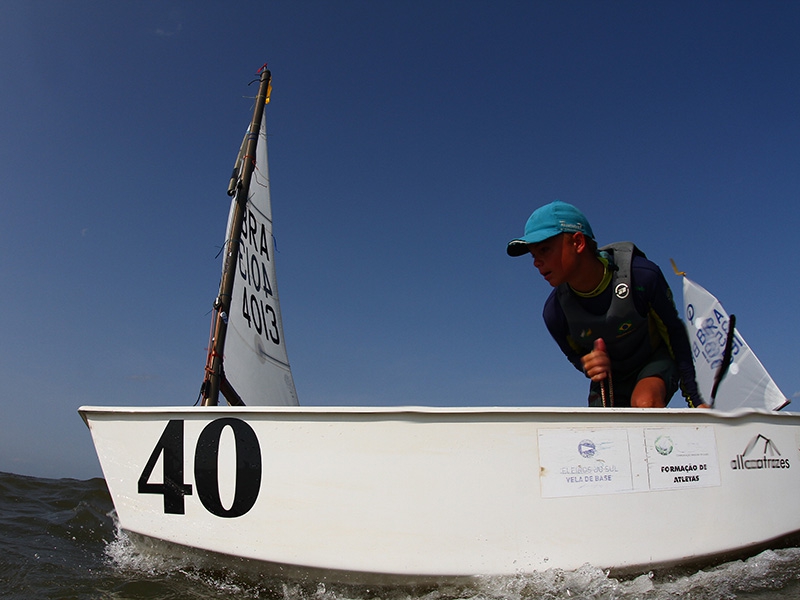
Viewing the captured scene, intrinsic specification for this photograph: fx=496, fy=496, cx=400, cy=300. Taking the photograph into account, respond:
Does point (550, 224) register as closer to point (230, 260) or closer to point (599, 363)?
point (599, 363)

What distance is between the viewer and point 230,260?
4574 mm

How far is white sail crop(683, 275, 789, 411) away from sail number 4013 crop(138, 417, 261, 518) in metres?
2.09

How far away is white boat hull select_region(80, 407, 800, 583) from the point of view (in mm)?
1754

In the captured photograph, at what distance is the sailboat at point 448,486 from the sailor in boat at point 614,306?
1.59 ft

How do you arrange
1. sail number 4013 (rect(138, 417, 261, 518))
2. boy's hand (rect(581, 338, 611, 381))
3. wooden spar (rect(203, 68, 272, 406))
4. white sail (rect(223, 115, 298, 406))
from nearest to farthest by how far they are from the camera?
sail number 4013 (rect(138, 417, 261, 518)), boy's hand (rect(581, 338, 611, 381)), wooden spar (rect(203, 68, 272, 406)), white sail (rect(223, 115, 298, 406))

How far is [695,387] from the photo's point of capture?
2.47 m

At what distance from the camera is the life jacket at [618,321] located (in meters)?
2.40

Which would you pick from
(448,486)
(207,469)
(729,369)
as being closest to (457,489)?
(448,486)

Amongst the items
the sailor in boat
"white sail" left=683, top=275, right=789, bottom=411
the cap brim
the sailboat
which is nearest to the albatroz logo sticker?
the sailboat

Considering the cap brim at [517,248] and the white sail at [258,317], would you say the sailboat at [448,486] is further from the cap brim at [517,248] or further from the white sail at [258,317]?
the white sail at [258,317]

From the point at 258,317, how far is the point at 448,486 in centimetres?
351

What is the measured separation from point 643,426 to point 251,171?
14.9 feet

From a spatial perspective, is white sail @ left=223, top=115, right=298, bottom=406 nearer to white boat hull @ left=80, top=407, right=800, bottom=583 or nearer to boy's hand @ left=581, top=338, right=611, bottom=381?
white boat hull @ left=80, top=407, right=800, bottom=583

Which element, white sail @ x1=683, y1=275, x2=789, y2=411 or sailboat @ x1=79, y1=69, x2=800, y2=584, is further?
white sail @ x1=683, y1=275, x2=789, y2=411
